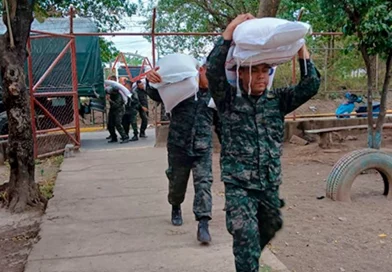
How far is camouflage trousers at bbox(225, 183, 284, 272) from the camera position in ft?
9.11

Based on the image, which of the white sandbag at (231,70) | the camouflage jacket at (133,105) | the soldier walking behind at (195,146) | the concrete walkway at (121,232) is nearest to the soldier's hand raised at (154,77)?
the soldier walking behind at (195,146)

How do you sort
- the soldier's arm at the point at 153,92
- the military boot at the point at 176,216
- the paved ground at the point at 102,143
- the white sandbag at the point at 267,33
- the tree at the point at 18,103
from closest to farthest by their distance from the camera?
the white sandbag at the point at 267,33, the soldier's arm at the point at 153,92, the military boot at the point at 176,216, the tree at the point at 18,103, the paved ground at the point at 102,143

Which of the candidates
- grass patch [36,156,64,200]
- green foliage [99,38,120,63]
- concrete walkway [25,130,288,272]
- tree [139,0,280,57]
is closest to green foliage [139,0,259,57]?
tree [139,0,280,57]

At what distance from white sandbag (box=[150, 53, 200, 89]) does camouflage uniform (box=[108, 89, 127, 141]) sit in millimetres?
6896

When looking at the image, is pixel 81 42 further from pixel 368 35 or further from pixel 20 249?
pixel 20 249

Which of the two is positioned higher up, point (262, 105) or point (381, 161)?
point (262, 105)

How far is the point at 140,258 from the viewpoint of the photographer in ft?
12.7

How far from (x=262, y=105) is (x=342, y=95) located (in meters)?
10.2

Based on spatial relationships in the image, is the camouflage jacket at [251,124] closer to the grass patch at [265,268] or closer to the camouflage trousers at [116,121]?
the grass patch at [265,268]

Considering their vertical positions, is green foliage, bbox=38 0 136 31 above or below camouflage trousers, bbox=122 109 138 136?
above

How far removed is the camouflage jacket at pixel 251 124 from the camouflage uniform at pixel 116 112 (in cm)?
836

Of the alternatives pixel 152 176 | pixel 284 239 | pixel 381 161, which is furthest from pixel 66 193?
pixel 381 161

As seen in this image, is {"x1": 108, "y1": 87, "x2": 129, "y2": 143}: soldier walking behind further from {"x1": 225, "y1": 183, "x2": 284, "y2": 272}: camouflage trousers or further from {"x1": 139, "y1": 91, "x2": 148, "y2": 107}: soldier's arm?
{"x1": 225, "y1": 183, "x2": 284, "y2": 272}: camouflage trousers

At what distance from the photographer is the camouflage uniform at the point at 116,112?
11086mm
